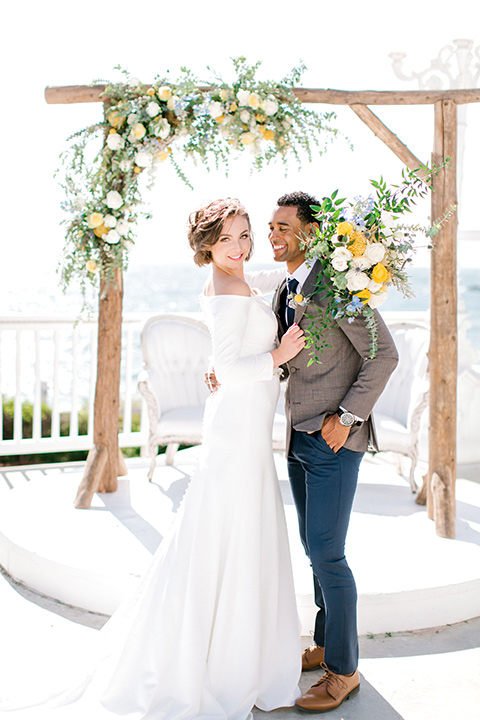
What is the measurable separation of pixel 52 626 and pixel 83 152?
8.09 feet

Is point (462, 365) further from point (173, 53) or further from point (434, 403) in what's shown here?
point (173, 53)

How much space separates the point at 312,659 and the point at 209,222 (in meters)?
1.63

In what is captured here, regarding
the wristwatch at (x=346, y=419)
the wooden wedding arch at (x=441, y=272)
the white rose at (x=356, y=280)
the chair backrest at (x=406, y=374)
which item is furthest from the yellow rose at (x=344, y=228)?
the chair backrest at (x=406, y=374)

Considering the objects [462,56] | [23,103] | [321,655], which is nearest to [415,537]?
[321,655]

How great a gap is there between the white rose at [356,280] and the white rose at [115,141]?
7.03ft

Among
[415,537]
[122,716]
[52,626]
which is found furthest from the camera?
[415,537]

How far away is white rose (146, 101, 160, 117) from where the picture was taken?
12.9ft

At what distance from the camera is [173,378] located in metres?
5.29

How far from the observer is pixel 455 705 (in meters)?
2.54

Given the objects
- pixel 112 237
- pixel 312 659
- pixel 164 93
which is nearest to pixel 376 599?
pixel 312 659

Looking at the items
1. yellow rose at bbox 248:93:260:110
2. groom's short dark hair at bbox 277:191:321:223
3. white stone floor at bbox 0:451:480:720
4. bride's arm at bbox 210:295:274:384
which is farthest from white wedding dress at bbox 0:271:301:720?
yellow rose at bbox 248:93:260:110

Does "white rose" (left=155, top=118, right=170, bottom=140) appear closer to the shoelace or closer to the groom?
the groom

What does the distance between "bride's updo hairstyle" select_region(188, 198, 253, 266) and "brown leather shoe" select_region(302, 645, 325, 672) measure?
149 cm

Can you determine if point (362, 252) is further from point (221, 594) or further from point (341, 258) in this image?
point (221, 594)
